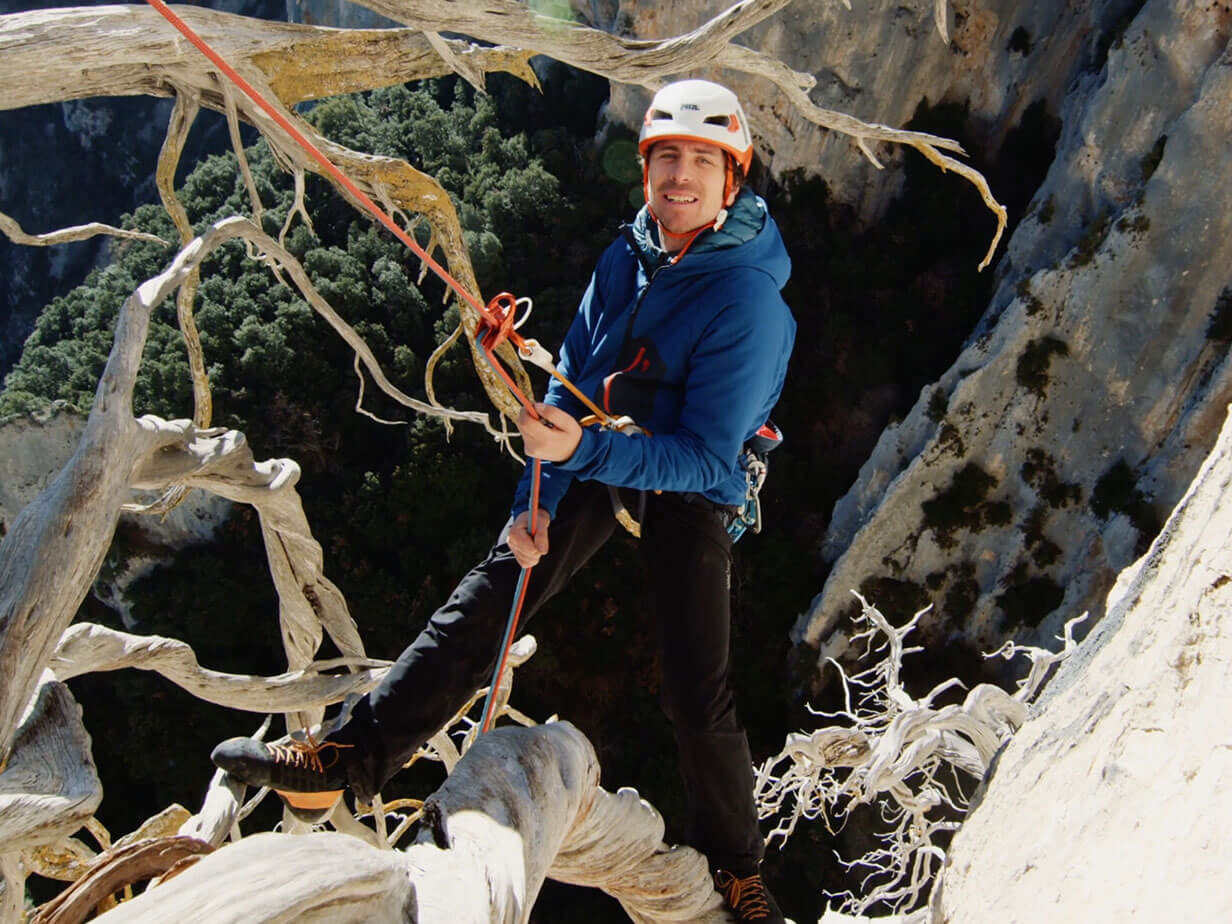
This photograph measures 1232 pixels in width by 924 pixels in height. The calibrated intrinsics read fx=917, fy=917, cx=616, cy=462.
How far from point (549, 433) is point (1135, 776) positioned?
4.14 feet

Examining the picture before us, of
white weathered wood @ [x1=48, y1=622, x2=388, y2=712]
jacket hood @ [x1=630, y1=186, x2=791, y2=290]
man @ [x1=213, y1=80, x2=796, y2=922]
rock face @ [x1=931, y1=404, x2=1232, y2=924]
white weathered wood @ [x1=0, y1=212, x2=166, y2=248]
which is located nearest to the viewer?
rock face @ [x1=931, y1=404, x2=1232, y2=924]

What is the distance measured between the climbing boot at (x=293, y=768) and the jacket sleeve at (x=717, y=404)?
0.91 meters

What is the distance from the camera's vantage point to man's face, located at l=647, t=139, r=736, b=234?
2332 mm

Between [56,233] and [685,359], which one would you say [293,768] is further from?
[56,233]

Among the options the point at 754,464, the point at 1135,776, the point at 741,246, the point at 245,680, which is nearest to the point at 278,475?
the point at 245,680

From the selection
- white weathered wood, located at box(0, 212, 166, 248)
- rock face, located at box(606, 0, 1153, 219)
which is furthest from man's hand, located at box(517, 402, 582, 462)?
rock face, located at box(606, 0, 1153, 219)

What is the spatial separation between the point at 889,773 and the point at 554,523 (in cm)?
199

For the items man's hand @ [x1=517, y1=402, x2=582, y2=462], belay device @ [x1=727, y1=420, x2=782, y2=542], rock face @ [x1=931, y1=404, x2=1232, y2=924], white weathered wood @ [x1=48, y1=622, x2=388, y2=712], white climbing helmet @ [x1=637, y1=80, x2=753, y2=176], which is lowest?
white weathered wood @ [x1=48, y1=622, x2=388, y2=712]

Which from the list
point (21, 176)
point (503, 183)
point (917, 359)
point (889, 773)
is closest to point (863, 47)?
point (917, 359)

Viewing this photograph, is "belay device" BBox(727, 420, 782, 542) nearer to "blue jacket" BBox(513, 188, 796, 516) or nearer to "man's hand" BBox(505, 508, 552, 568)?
"blue jacket" BBox(513, 188, 796, 516)

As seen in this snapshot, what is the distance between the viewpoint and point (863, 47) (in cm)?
1752

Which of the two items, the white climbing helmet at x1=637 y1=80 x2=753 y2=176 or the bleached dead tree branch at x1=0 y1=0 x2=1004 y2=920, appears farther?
the white climbing helmet at x1=637 y1=80 x2=753 y2=176

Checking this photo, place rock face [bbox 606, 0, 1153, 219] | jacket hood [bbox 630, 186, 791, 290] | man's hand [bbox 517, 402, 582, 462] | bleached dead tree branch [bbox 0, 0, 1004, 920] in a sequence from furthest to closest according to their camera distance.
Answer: rock face [bbox 606, 0, 1153, 219] → jacket hood [bbox 630, 186, 791, 290] → man's hand [bbox 517, 402, 582, 462] → bleached dead tree branch [bbox 0, 0, 1004, 920]

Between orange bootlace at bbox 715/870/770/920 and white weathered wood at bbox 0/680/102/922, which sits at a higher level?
white weathered wood at bbox 0/680/102/922
